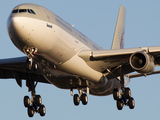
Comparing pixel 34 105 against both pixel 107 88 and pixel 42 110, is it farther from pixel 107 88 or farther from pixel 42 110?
pixel 107 88

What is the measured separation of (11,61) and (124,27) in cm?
1903

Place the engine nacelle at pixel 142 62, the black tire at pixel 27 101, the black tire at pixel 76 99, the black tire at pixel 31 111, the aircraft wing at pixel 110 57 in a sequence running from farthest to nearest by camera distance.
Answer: the black tire at pixel 31 111, the black tire at pixel 27 101, the black tire at pixel 76 99, the aircraft wing at pixel 110 57, the engine nacelle at pixel 142 62

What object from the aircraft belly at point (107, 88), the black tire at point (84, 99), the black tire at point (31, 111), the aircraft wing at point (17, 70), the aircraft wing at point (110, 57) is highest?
the aircraft wing at point (17, 70)

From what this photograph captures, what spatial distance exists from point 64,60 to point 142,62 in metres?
5.79

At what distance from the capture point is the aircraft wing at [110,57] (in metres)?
30.9

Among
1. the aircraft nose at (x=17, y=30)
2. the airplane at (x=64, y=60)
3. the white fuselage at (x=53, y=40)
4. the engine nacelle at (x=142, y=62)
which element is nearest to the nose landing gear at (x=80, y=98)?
the airplane at (x=64, y=60)

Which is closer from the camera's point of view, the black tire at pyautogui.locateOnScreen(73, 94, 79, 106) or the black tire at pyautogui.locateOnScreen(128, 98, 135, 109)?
the black tire at pyautogui.locateOnScreen(128, 98, 135, 109)

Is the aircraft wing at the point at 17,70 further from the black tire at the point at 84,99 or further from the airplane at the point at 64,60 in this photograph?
the black tire at the point at 84,99

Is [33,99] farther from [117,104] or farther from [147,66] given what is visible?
[147,66]

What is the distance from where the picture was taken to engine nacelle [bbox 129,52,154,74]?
1186 inches

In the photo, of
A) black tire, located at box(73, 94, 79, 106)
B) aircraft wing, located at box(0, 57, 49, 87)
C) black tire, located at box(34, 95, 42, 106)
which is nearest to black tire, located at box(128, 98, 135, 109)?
black tire, located at box(73, 94, 79, 106)

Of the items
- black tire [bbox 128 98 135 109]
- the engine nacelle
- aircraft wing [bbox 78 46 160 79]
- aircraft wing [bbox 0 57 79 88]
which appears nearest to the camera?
the engine nacelle

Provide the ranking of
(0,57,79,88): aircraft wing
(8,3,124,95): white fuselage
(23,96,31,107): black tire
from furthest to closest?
(23,96,31,107): black tire < (0,57,79,88): aircraft wing < (8,3,124,95): white fuselage

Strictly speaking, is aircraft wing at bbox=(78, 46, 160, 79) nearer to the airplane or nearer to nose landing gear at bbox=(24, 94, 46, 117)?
the airplane
